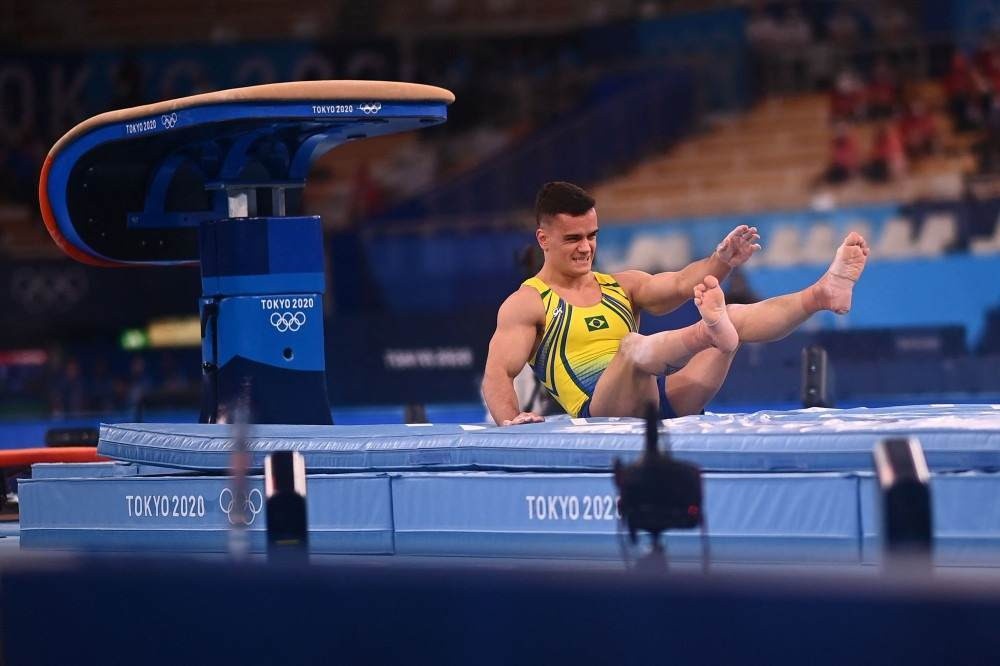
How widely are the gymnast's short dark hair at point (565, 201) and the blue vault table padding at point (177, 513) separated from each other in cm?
124

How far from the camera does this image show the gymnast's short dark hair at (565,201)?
555 cm

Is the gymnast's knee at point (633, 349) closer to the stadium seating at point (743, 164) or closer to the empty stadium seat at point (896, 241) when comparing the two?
the empty stadium seat at point (896, 241)

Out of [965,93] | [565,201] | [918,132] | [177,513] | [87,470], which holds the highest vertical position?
[965,93]

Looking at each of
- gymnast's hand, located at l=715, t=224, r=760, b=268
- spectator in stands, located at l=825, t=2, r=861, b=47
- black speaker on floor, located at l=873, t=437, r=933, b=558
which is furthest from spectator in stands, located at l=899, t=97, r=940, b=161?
black speaker on floor, located at l=873, t=437, r=933, b=558

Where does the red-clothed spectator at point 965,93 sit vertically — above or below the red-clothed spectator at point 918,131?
above

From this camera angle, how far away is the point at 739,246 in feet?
18.1

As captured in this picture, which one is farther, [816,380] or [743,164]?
[743,164]

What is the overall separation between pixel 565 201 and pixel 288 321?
1378 mm

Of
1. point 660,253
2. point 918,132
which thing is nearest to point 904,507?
point 660,253

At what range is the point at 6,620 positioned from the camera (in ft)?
10.5

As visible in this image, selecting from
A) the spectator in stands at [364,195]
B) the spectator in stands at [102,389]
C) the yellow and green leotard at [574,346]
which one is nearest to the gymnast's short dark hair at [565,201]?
the yellow and green leotard at [574,346]

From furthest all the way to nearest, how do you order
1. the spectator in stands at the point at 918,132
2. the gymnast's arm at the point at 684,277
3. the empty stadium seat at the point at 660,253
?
1. the spectator in stands at the point at 918,132
2. the empty stadium seat at the point at 660,253
3. the gymnast's arm at the point at 684,277

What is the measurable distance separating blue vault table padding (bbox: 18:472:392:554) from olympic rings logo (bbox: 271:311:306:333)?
0.88 metres

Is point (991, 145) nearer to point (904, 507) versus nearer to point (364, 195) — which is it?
point (364, 195)
